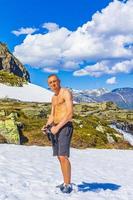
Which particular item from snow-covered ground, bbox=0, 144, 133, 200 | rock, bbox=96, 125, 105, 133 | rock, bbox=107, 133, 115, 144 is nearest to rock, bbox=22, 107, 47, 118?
rock, bbox=96, 125, 105, 133

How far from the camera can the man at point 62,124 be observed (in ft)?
48.2

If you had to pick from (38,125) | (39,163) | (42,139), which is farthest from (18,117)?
(39,163)

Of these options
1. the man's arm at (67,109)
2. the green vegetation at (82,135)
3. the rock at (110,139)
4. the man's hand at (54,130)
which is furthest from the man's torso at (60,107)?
the rock at (110,139)

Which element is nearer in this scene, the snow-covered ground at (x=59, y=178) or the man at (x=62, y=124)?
the man at (x=62, y=124)

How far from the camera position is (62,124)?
48.0 ft

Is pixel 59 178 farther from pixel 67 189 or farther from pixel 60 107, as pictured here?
pixel 60 107

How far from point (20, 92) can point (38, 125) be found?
2993 inches

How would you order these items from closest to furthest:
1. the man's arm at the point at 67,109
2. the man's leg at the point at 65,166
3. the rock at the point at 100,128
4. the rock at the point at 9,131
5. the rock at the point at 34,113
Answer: the man's arm at the point at 67,109
the man's leg at the point at 65,166
the rock at the point at 9,131
the rock at the point at 100,128
the rock at the point at 34,113

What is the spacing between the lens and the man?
1470cm

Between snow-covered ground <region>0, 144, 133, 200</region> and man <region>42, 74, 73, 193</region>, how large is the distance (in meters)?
1.13

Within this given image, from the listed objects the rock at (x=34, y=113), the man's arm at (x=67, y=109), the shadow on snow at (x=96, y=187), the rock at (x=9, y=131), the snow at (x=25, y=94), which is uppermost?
the snow at (x=25, y=94)

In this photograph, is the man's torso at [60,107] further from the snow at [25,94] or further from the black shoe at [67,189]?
the snow at [25,94]

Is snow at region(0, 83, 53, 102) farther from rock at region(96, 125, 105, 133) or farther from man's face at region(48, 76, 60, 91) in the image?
man's face at region(48, 76, 60, 91)

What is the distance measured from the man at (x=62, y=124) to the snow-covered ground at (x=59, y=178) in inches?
44.4
